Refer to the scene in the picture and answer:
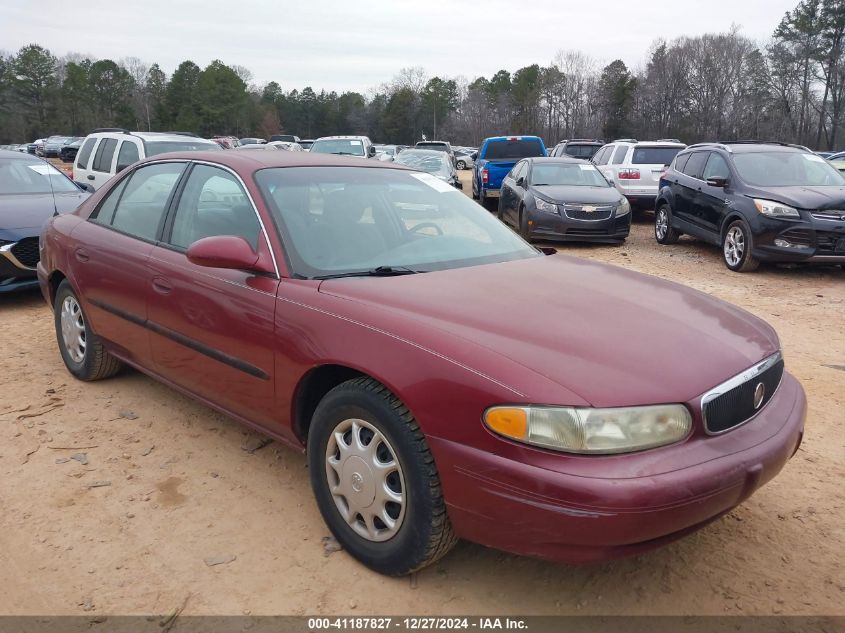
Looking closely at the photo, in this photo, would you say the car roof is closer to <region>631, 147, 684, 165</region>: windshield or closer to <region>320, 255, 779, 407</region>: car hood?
<region>320, 255, 779, 407</region>: car hood

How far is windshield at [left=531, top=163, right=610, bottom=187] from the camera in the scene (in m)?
11.6

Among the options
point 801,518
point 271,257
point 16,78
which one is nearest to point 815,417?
point 801,518

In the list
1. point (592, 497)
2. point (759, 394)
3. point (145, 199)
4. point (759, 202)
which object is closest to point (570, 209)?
point (759, 202)

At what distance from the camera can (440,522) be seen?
230cm

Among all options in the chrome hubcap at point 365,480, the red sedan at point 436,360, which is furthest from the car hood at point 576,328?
the chrome hubcap at point 365,480

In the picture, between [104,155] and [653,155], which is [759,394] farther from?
[653,155]

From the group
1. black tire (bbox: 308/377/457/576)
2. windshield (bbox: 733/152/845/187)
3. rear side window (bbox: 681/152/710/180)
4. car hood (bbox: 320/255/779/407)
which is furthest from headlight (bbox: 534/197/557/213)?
black tire (bbox: 308/377/457/576)

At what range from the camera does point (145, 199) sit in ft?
13.1

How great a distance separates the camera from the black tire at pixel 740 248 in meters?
8.79

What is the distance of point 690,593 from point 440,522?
1.04 meters

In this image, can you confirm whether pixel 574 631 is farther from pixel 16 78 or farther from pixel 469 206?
pixel 16 78

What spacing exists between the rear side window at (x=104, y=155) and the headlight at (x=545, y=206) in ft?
23.0

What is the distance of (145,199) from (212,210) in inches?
32.5

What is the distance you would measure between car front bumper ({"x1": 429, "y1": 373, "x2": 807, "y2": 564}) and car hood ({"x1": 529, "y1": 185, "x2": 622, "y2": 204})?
8905 mm
